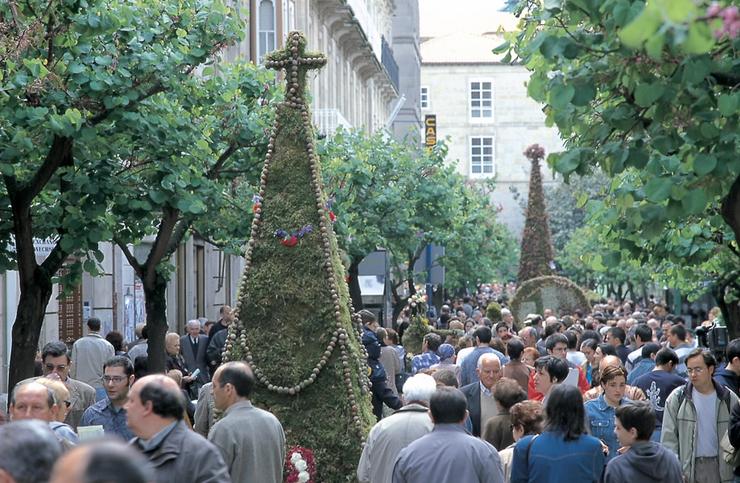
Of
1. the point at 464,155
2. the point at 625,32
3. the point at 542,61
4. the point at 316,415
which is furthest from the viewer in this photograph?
the point at 464,155

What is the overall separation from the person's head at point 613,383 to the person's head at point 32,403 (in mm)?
4217

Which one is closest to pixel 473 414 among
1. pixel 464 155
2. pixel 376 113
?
pixel 376 113

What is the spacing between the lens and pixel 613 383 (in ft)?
34.6

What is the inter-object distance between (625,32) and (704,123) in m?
3.54

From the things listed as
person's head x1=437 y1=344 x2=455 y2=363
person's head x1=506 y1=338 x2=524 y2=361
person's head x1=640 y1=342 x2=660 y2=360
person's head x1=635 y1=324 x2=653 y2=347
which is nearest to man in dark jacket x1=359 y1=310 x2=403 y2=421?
person's head x1=506 y1=338 x2=524 y2=361

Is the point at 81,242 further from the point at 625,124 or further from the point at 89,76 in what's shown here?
the point at 625,124

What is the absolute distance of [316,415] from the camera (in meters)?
11.5

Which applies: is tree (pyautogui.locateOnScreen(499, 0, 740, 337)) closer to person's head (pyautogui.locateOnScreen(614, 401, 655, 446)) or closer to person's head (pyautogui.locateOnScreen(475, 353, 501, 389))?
person's head (pyautogui.locateOnScreen(614, 401, 655, 446))

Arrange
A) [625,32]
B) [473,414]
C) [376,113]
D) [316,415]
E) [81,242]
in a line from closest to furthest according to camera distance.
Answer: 1. [625,32]
2. [316,415]
3. [473,414]
4. [81,242]
5. [376,113]

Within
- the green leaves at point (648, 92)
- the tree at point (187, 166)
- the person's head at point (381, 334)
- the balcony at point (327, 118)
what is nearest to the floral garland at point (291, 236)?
the tree at point (187, 166)

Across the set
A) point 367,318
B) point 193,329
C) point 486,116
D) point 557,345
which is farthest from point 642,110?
point 486,116

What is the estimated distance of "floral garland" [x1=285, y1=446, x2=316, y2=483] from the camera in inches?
413

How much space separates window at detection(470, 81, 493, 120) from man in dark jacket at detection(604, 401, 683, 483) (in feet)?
325

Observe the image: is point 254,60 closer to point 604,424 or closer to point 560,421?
point 604,424
